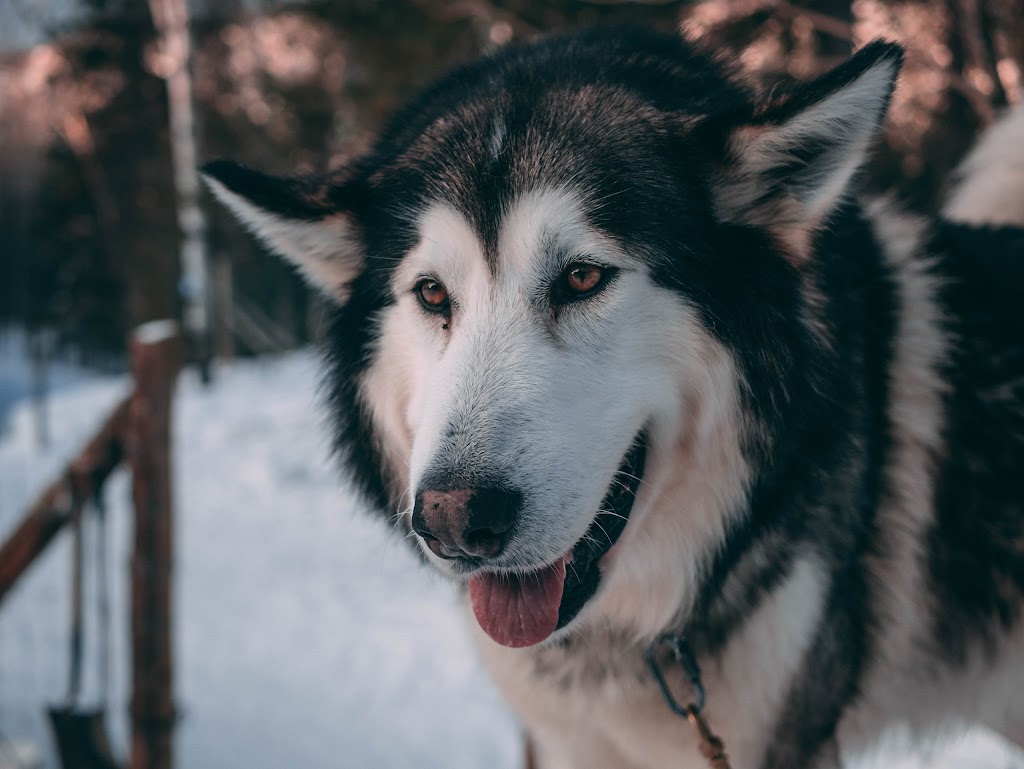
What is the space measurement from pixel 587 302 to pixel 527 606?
58cm

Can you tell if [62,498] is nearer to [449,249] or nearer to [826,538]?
[449,249]

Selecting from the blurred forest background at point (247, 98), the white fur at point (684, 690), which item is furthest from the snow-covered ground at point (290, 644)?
the blurred forest background at point (247, 98)

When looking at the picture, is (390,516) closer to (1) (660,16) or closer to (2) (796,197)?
(2) (796,197)

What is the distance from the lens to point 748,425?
1644 mm

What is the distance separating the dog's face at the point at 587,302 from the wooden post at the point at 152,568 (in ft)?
6.11

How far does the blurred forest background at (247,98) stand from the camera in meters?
5.48

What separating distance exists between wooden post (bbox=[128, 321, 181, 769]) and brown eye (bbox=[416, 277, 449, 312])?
2040 millimetres

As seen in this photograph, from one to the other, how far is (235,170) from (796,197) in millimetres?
1143

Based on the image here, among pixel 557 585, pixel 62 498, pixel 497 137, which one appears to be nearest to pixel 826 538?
pixel 557 585

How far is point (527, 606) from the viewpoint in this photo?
1.57 m

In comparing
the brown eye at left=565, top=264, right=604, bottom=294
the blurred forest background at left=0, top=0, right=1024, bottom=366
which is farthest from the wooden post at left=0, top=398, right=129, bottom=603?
the brown eye at left=565, top=264, right=604, bottom=294

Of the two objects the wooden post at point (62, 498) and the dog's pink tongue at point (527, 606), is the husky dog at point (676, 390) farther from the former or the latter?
the wooden post at point (62, 498)

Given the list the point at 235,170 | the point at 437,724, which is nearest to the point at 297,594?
the point at 437,724

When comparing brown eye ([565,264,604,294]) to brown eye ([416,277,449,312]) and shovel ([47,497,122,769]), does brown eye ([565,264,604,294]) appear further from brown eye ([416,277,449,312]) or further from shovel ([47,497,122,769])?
shovel ([47,497,122,769])
